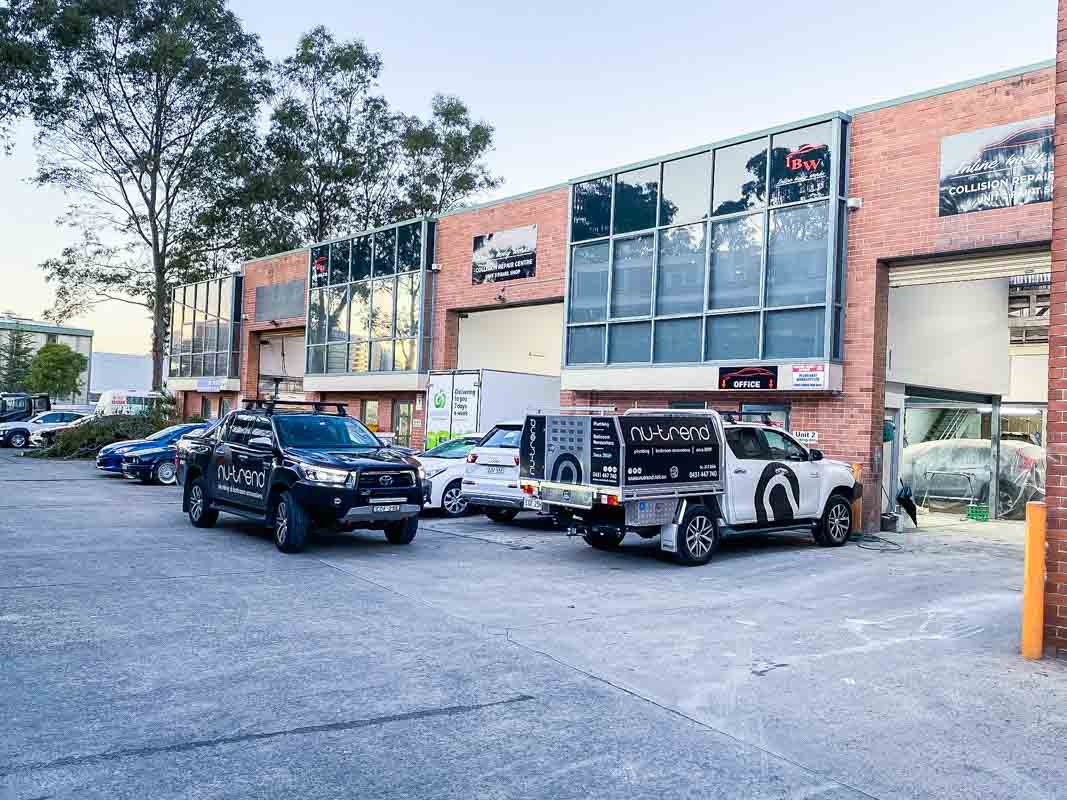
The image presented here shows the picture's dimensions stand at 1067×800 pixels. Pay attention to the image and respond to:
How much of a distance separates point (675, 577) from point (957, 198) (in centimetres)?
844

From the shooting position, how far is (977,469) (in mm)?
19453

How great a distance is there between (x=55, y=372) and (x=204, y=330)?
49770 millimetres

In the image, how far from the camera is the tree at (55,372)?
3113 inches

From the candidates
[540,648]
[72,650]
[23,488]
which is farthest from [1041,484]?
[23,488]

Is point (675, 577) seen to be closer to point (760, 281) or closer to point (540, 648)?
point (540, 648)

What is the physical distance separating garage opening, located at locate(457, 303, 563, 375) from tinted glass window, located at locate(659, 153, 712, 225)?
696cm

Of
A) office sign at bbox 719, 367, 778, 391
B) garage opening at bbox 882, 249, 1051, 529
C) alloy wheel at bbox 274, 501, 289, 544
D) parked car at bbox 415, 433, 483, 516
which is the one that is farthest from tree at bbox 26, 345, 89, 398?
garage opening at bbox 882, 249, 1051, 529

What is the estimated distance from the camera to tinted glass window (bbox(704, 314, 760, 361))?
56.0 feet

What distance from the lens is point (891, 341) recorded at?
16453 millimetres

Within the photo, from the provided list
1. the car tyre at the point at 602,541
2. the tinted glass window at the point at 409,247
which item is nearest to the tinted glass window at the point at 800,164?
the car tyre at the point at 602,541

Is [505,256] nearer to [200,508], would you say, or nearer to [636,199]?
[636,199]

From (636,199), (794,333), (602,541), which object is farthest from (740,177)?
(602,541)

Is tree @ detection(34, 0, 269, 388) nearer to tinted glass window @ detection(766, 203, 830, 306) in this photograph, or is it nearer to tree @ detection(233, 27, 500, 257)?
tree @ detection(233, 27, 500, 257)

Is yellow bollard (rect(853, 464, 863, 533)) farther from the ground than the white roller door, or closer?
closer
